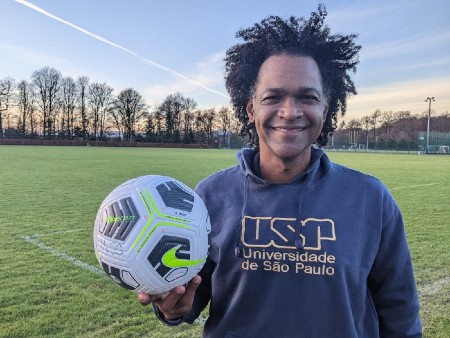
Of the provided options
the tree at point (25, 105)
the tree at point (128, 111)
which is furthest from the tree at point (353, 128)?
the tree at point (25, 105)

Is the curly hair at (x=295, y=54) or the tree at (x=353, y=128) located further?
the tree at (x=353, y=128)

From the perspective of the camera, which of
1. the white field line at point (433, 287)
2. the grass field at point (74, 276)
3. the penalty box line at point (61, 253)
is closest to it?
the grass field at point (74, 276)

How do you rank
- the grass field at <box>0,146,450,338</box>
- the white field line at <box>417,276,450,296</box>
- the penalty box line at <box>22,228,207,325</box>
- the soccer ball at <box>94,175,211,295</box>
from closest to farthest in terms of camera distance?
the soccer ball at <box>94,175,211,295</box> < the grass field at <box>0,146,450,338</box> < the white field line at <box>417,276,450,296</box> < the penalty box line at <box>22,228,207,325</box>

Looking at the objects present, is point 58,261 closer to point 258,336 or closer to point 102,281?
point 102,281

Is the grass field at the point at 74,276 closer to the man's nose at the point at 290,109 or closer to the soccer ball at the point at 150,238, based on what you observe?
the soccer ball at the point at 150,238

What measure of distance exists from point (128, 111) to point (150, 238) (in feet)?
261

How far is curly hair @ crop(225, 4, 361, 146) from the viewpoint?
2006mm

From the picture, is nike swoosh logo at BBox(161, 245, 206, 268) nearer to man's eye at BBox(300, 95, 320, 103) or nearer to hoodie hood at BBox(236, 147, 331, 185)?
hoodie hood at BBox(236, 147, 331, 185)

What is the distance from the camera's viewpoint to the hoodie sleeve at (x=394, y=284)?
1.75 metres

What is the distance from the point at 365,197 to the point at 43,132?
7513cm

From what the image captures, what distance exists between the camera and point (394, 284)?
1775 millimetres

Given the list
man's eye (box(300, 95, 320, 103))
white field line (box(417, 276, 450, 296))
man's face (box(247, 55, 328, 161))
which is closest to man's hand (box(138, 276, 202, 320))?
man's face (box(247, 55, 328, 161))

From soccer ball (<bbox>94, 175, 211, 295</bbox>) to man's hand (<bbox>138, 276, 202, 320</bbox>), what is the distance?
32 millimetres

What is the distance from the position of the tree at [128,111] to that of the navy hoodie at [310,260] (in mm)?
76972
